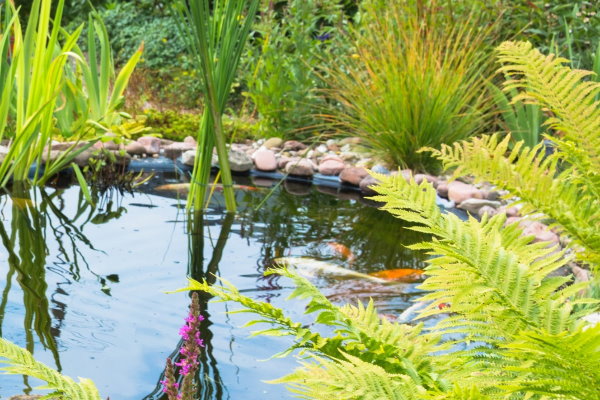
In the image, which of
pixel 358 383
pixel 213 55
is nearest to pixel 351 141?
pixel 213 55

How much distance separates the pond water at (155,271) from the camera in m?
2.31

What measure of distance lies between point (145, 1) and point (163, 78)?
1.96 metres

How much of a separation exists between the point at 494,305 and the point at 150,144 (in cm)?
547

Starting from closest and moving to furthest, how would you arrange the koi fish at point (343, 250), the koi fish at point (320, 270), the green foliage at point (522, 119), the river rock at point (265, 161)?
the koi fish at point (320, 270)
the koi fish at point (343, 250)
the green foliage at point (522, 119)
the river rock at point (265, 161)

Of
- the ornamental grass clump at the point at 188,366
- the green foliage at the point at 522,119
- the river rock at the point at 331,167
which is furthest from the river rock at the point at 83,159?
the ornamental grass clump at the point at 188,366

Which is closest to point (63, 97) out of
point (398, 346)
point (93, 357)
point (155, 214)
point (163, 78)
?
point (155, 214)

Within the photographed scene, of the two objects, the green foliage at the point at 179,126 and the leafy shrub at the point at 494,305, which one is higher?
the leafy shrub at the point at 494,305

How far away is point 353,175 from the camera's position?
5492 millimetres

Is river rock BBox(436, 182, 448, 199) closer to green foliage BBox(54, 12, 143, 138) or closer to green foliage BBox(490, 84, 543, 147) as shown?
green foliage BBox(490, 84, 543, 147)

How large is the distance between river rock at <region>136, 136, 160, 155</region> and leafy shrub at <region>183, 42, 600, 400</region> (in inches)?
203

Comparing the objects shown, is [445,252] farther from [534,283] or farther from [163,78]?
[163,78]

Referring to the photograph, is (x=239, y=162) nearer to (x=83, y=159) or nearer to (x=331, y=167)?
(x=331, y=167)

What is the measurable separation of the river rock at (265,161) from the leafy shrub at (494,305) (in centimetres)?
469

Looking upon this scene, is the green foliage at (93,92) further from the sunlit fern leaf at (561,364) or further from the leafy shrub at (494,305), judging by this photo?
the sunlit fern leaf at (561,364)
